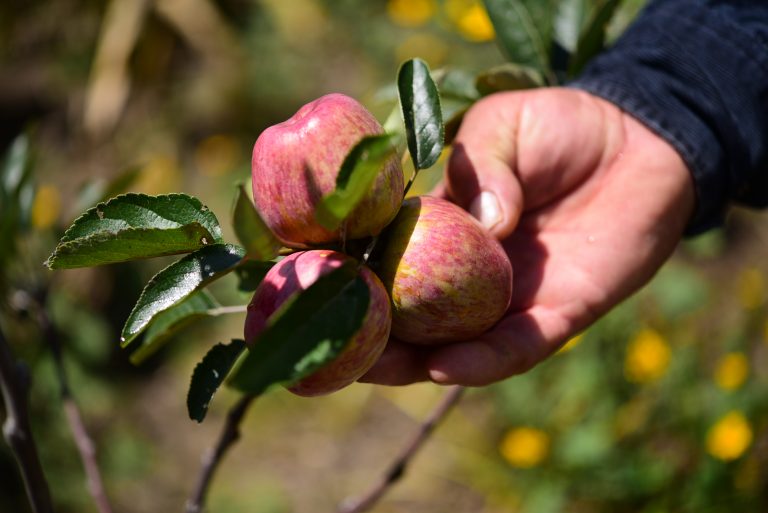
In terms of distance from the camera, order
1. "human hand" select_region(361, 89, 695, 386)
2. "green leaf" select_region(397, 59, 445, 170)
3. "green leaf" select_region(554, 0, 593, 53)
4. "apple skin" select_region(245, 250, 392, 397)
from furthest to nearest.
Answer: "green leaf" select_region(554, 0, 593, 53)
"human hand" select_region(361, 89, 695, 386)
"green leaf" select_region(397, 59, 445, 170)
"apple skin" select_region(245, 250, 392, 397)

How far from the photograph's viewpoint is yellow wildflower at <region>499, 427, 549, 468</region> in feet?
6.95

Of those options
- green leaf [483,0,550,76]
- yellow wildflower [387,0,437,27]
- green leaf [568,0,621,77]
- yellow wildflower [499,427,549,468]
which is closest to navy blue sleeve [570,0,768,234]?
green leaf [568,0,621,77]

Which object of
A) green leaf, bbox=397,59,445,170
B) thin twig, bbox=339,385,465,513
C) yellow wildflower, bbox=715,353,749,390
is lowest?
yellow wildflower, bbox=715,353,749,390

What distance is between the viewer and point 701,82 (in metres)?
1.41

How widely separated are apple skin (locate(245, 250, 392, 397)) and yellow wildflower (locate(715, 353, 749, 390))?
1.50 m

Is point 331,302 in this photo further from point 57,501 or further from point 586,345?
point 57,501

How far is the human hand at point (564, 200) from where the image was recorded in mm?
1123

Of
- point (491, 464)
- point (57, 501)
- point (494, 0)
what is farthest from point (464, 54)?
point (57, 501)

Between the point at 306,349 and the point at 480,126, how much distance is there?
66 cm

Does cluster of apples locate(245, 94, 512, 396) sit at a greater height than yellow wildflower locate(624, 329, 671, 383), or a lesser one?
greater

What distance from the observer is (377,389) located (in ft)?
8.71

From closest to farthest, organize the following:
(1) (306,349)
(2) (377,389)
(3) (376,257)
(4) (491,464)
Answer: (1) (306,349), (3) (376,257), (4) (491,464), (2) (377,389)

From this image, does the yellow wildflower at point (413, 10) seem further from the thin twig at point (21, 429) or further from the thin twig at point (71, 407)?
the thin twig at point (21, 429)

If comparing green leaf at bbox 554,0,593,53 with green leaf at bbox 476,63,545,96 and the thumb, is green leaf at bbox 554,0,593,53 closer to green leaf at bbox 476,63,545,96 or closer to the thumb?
green leaf at bbox 476,63,545,96
